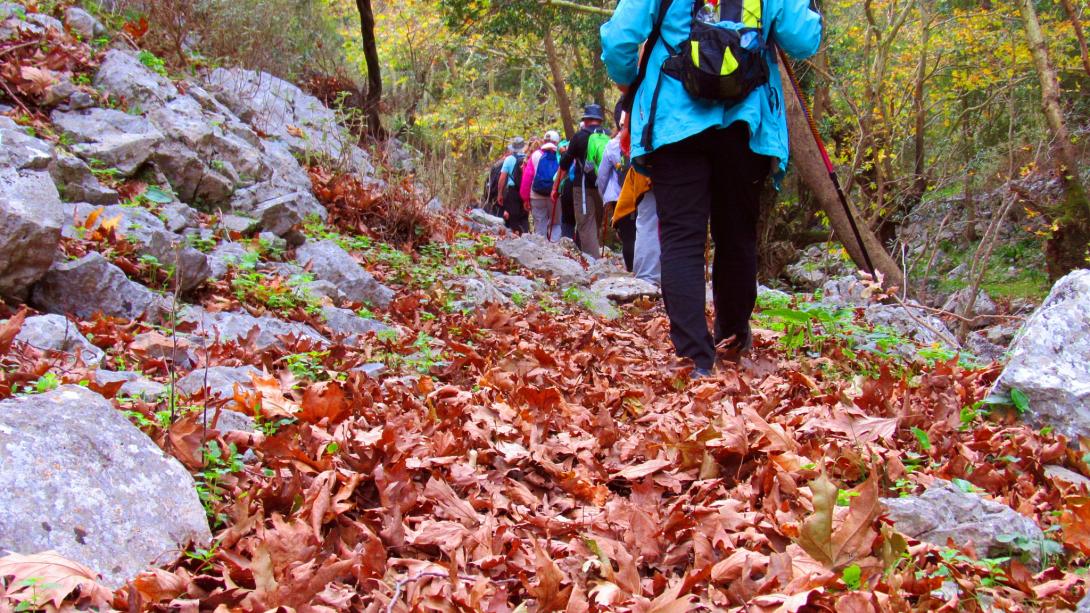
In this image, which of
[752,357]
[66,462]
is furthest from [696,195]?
[66,462]

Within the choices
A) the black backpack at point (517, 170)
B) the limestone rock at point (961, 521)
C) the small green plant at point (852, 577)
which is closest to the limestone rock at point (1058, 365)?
the limestone rock at point (961, 521)

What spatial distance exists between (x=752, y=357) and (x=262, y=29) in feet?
34.1

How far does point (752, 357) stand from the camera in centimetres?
409

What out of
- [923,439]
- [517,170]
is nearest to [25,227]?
[923,439]

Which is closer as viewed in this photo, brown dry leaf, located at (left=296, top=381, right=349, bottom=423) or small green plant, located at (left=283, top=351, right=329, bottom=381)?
brown dry leaf, located at (left=296, top=381, right=349, bottom=423)

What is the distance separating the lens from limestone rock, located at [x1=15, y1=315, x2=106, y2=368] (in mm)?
3102

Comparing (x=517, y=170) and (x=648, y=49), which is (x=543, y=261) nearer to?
(x=648, y=49)

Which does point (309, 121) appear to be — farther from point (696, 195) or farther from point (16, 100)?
point (696, 195)

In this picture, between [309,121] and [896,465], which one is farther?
[309,121]

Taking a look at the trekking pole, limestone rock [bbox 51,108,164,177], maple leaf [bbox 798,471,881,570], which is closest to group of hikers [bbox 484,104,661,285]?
the trekking pole

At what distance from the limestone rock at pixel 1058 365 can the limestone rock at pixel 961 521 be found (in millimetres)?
817

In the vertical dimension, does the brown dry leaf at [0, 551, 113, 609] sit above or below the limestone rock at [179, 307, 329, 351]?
above

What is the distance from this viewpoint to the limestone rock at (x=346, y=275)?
17.4 ft

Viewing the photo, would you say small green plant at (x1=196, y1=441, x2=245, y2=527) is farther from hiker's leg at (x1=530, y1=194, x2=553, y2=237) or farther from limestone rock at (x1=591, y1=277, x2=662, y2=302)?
hiker's leg at (x1=530, y1=194, x2=553, y2=237)
